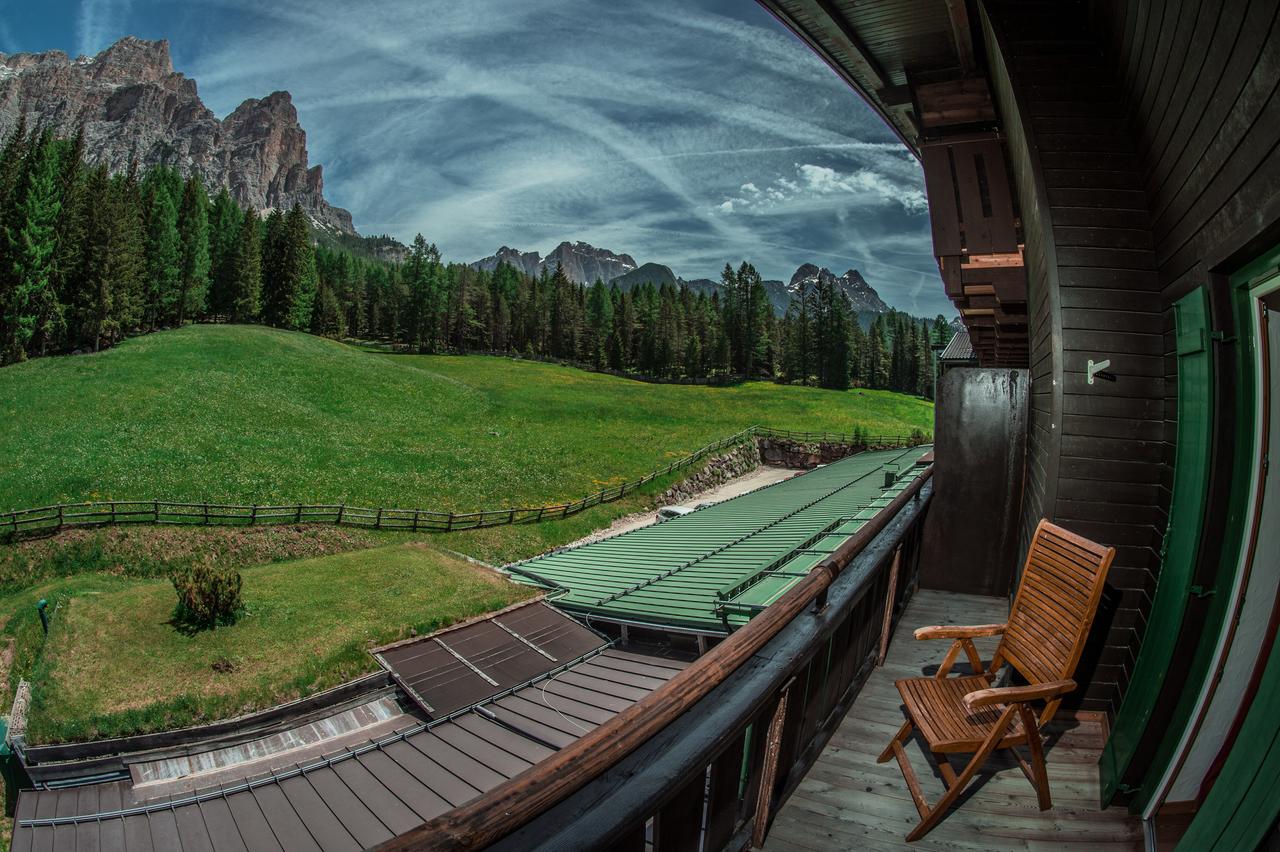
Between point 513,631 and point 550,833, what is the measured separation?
1306cm

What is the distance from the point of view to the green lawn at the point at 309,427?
24.5 m

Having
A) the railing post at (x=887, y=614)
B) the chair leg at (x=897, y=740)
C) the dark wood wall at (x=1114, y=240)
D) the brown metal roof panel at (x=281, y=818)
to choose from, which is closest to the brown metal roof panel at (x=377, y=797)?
the brown metal roof panel at (x=281, y=818)

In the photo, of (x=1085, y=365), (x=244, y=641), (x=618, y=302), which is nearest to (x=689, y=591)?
(x=1085, y=365)

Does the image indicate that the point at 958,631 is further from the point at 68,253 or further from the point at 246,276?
the point at 246,276

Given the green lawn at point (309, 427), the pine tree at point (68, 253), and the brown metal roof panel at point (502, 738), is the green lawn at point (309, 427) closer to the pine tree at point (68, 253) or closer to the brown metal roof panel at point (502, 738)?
the pine tree at point (68, 253)

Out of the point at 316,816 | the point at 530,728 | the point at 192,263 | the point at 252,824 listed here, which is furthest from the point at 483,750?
the point at 192,263

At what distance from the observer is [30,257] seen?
129 feet

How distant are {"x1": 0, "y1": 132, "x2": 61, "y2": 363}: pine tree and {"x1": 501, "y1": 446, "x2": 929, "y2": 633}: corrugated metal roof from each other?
43.7m

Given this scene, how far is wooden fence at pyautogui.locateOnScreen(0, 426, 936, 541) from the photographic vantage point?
63.0 feet

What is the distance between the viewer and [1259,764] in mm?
1972

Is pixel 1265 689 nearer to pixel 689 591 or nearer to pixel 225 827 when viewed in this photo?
pixel 689 591

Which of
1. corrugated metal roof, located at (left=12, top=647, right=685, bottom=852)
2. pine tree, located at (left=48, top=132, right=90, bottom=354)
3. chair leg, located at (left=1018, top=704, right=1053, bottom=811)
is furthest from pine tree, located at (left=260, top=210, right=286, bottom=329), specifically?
chair leg, located at (left=1018, top=704, right=1053, bottom=811)

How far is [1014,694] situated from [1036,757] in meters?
0.44

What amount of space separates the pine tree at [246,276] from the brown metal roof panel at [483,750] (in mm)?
65056
